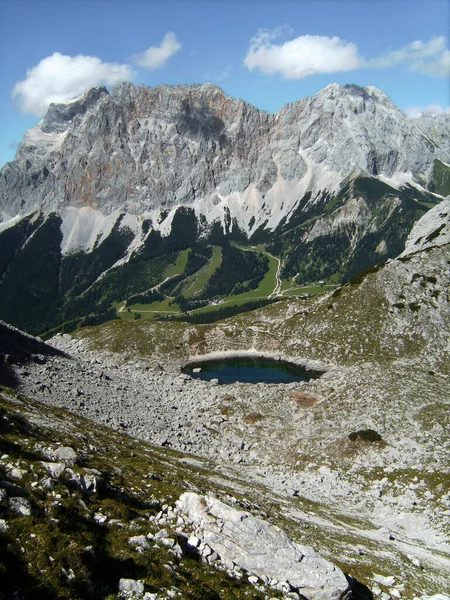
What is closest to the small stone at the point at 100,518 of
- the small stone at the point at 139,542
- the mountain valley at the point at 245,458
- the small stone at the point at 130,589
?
the mountain valley at the point at 245,458

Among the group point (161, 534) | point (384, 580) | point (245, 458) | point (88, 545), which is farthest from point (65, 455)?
point (245, 458)

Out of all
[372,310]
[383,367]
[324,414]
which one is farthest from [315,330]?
[324,414]

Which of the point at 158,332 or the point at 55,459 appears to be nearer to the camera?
the point at 55,459

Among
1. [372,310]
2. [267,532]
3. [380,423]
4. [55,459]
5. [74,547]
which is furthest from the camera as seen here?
[372,310]

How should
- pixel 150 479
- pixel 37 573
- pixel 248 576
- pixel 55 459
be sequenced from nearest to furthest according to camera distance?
pixel 37 573 → pixel 248 576 → pixel 55 459 → pixel 150 479

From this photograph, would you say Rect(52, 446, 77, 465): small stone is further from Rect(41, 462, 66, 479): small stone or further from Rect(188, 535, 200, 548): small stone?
Rect(188, 535, 200, 548): small stone

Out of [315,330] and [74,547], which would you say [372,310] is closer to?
[315,330]
